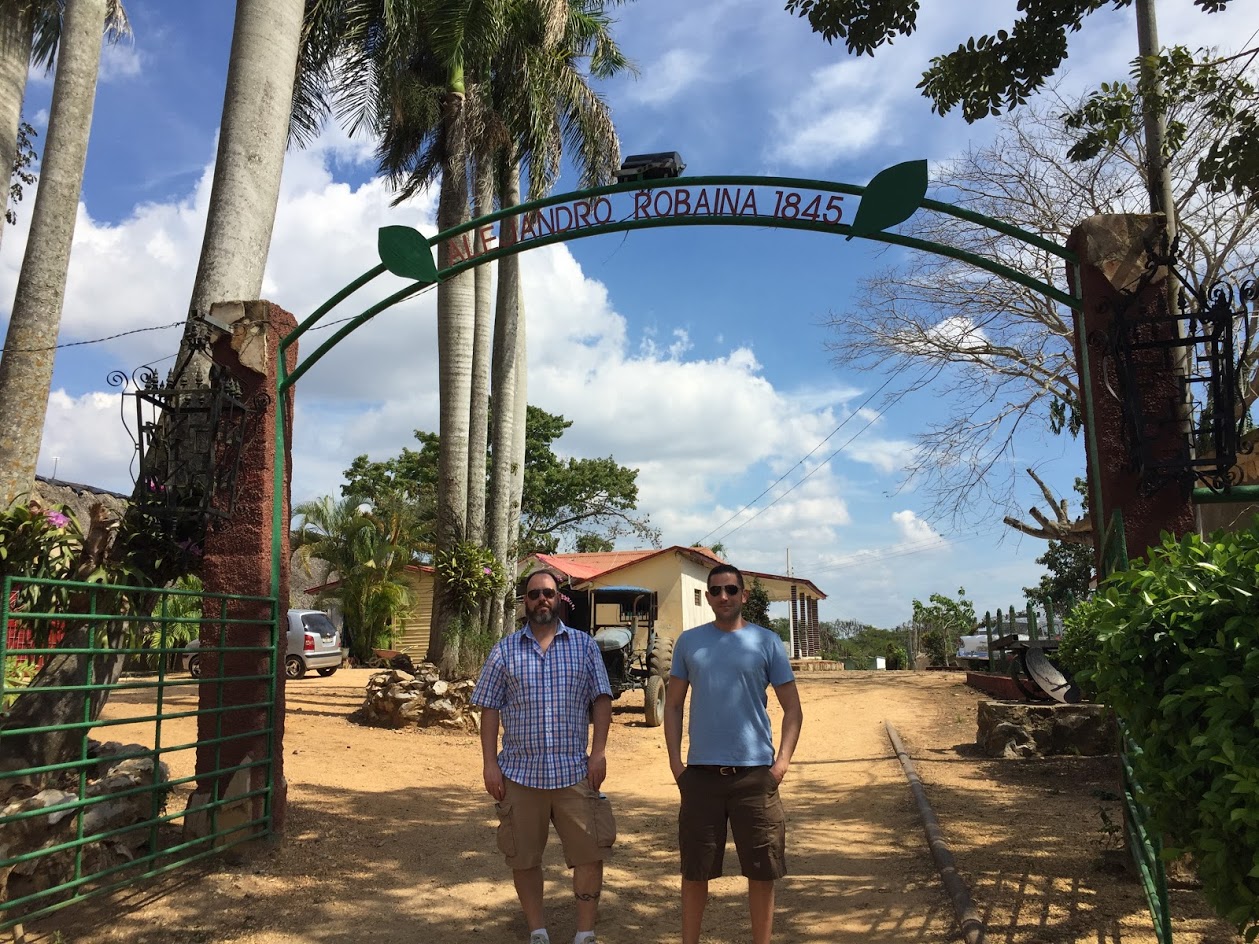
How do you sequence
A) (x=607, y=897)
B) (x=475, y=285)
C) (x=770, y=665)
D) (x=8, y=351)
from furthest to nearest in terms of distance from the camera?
(x=475, y=285) < (x=8, y=351) < (x=607, y=897) < (x=770, y=665)

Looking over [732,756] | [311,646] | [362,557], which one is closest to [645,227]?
[732,756]

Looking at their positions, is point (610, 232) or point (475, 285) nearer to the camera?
point (610, 232)

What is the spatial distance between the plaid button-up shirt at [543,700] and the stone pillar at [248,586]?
250cm

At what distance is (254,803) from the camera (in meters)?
6.41

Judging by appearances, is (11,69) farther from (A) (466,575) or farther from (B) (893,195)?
(B) (893,195)

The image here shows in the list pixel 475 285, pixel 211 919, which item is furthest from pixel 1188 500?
pixel 475 285

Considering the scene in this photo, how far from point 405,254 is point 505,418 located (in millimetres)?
10653

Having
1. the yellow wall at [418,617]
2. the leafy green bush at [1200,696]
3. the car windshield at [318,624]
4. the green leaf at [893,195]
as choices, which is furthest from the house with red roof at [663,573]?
the leafy green bush at [1200,696]

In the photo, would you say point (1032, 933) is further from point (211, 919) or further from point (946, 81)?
point (946, 81)

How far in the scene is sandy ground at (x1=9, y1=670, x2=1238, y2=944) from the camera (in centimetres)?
501

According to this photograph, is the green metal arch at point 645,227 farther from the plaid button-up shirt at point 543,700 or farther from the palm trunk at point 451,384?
the palm trunk at point 451,384

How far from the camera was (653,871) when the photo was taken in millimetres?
6418

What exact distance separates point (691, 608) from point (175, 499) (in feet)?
93.9

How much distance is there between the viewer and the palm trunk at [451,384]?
576 inches
